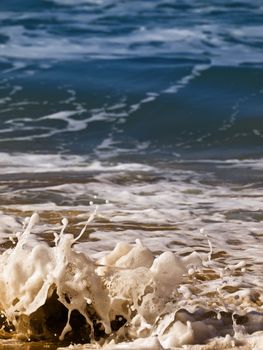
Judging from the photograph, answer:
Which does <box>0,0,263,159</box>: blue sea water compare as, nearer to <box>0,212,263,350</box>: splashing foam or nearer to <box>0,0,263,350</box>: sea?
<box>0,0,263,350</box>: sea

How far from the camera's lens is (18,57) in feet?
40.1

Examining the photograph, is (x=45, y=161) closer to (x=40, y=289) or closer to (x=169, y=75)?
(x=40, y=289)

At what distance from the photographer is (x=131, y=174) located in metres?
6.33

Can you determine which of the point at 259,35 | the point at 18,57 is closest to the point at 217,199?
the point at 18,57

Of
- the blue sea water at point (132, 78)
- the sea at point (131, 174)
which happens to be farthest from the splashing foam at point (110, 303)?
the blue sea water at point (132, 78)

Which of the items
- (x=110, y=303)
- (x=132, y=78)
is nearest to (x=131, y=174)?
(x=110, y=303)

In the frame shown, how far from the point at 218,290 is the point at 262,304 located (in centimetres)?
20

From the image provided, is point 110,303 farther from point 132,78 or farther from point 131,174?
point 132,78

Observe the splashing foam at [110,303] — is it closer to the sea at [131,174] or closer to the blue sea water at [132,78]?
the sea at [131,174]

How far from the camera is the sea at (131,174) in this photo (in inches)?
126

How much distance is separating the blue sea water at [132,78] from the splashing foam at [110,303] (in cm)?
392

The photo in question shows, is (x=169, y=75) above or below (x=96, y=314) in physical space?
below

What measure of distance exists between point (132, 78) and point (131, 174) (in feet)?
15.1

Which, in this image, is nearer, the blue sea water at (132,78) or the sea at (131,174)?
the sea at (131,174)
